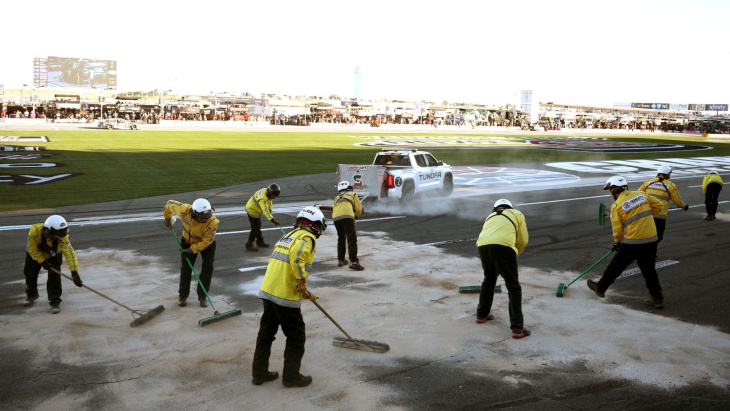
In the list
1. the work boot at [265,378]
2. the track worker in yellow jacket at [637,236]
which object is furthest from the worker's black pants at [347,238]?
the work boot at [265,378]

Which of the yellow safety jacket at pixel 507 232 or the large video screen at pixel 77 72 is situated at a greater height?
the large video screen at pixel 77 72

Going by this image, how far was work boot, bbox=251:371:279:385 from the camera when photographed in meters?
6.43

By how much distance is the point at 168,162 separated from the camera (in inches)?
1195

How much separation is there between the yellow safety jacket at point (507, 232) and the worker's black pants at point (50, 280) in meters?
6.25

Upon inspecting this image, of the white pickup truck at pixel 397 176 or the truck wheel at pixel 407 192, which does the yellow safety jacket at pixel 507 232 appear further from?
the truck wheel at pixel 407 192

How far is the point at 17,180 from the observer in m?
22.7

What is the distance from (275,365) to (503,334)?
3.08 metres

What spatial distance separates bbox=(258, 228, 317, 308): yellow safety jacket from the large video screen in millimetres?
134571

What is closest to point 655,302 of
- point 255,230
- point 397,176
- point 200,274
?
point 200,274

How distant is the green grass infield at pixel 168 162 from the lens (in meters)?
20.5

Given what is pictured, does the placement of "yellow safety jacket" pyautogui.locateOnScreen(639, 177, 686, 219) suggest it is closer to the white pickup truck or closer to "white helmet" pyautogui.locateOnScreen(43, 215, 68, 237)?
the white pickup truck

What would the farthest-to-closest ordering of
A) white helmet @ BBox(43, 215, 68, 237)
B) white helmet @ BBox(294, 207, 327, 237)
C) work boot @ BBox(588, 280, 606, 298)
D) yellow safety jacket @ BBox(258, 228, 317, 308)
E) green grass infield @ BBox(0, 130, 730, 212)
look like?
1. green grass infield @ BBox(0, 130, 730, 212)
2. work boot @ BBox(588, 280, 606, 298)
3. white helmet @ BBox(43, 215, 68, 237)
4. white helmet @ BBox(294, 207, 327, 237)
5. yellow safety jacket @ BBox(258, 228, 317, 308)

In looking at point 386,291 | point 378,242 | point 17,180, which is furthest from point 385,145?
point 386,291

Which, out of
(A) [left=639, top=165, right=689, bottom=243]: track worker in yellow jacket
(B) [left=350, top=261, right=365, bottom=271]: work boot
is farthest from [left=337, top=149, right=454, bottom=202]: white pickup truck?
(A) [left=639, top=165, right=689, bottom=243]: track worker in yellow jacket
